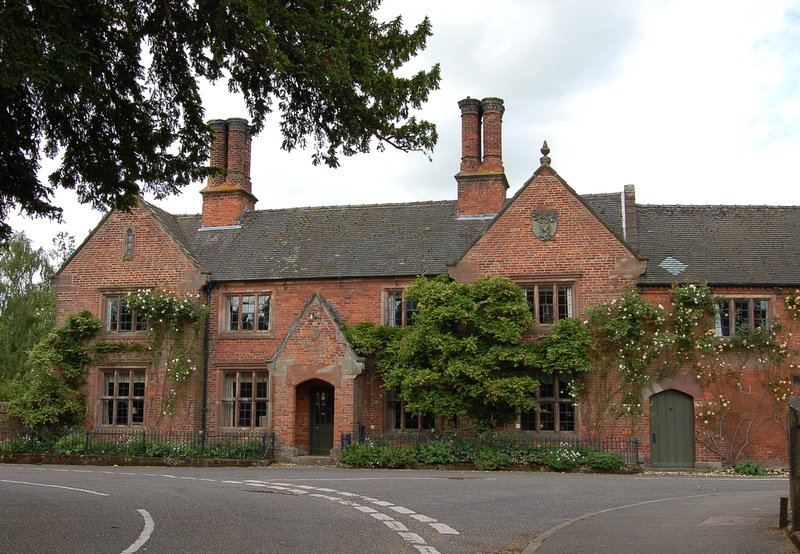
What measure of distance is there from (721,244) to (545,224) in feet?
18.3

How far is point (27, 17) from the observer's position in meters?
8.30

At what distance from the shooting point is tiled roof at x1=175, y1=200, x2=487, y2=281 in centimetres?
2536

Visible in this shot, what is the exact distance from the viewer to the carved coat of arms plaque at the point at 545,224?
926 inches

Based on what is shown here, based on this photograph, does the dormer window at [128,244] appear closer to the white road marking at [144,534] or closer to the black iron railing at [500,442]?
the black iron railing at [500,442]

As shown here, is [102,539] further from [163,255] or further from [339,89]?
[163,255]

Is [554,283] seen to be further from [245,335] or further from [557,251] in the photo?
[245,335]

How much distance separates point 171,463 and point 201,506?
427 inches

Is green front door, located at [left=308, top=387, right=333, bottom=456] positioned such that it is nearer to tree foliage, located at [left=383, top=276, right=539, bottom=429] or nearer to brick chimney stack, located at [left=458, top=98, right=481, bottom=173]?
tree foliage, located at [left=383, top=276, right=539, bottom=429]

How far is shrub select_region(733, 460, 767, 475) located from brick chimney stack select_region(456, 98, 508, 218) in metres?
10.8

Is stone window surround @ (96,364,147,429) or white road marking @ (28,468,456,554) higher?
stone window surround @ (96,364,147,429)

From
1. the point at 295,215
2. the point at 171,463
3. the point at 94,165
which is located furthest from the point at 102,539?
the point at 295,215

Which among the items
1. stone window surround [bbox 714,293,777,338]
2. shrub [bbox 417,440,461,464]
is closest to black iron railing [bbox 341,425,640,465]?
shrub [bbox 417,440,461,464]

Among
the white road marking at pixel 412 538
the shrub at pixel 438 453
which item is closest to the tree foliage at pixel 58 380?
the shrub at pixel 438 453

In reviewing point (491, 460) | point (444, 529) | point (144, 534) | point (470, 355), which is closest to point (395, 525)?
point (444, 529)
